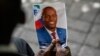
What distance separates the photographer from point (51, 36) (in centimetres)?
132

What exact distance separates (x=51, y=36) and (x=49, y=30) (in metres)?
0.03

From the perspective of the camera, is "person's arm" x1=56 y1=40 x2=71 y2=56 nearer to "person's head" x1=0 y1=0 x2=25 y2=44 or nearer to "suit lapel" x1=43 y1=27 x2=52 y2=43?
"suit lapel" x1=43 y1=27 x2=52 y2=43

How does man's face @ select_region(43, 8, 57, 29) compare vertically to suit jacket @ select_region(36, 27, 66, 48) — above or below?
above

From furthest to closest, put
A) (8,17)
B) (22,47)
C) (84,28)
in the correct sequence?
(84,28)
(22,47)
(8,17)

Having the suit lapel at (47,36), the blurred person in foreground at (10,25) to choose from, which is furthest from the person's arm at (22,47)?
the suit lapel at (47,36)

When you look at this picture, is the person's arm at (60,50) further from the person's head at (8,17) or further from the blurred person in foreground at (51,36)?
the person's head at (8,17)

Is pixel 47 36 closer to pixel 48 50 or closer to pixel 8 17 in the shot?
pixel 48 50

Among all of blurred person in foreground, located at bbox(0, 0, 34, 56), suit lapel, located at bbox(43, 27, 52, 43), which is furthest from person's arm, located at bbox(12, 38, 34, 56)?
suit lapel, located at bbox(43, 27, 52, 43)

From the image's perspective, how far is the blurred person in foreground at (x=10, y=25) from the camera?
3.98 ft

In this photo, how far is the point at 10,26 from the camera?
49.3 inches

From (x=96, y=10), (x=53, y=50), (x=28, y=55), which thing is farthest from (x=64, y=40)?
(x=96, y=10)

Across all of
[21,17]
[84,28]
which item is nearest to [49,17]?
[21,17]

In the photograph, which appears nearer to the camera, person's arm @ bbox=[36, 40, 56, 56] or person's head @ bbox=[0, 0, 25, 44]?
person's head @ bbox=[0, 0, 25, 44]

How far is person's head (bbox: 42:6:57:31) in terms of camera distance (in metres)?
1.28
